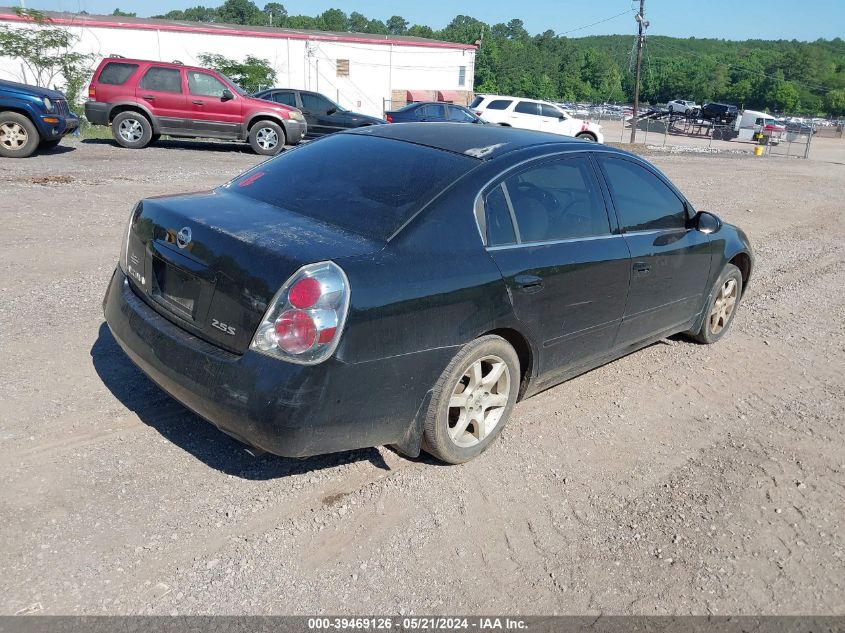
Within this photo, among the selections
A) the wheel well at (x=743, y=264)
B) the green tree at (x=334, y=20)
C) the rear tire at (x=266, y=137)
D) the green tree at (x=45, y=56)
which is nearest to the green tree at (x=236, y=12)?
the green tree at (x=334, y=20)

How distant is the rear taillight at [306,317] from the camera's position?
2.89 metres

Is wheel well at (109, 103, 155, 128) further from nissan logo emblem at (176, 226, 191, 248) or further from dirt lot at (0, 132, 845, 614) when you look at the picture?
nissan logo emblem at (176, 226, 191, 248)

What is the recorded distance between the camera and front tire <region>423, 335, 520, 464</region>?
3.38 meters

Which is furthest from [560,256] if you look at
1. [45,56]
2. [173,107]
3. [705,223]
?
[45,56]

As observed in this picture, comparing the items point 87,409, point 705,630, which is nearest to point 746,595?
point 705,630

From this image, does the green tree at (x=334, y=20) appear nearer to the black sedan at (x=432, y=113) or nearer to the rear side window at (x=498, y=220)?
the black sedan at (x=432, y=113)

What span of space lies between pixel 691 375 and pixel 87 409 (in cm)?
404

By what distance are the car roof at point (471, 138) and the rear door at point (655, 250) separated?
0.25 m

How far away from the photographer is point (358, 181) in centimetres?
376

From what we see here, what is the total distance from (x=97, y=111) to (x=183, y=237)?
45.1 feet

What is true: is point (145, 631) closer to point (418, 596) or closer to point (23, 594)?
point (23, 594)

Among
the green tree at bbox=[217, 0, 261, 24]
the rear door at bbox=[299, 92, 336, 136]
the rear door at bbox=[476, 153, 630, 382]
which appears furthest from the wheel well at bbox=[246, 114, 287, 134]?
the green tree at bbox=[217, 0, 261, 24]

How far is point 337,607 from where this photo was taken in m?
2.69

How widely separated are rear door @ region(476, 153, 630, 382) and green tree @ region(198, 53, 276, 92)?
105 feet
